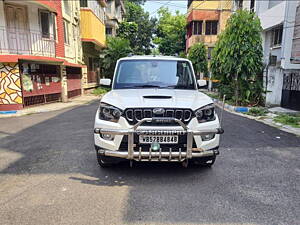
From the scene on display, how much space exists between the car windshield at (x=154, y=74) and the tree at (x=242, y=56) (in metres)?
7.35

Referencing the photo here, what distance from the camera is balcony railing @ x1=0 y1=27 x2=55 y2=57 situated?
37.3 feet

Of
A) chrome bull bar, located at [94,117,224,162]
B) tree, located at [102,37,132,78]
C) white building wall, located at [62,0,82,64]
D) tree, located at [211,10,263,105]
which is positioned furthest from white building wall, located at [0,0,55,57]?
chrome bull bar, located at [94,117,224,162]

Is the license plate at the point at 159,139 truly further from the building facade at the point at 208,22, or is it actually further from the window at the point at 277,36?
the building facade at the point at 208,22

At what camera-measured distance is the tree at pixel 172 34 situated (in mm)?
39312

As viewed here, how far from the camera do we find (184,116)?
3480mm

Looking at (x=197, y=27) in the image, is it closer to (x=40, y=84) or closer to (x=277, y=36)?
(x=277, y=36)

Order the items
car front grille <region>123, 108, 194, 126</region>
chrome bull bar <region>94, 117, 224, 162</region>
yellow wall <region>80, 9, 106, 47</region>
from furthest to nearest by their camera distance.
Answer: yellow wall <region>80, 9, 106, 47</region> → car front grille <region>123, 108, 194, 126</region> → chrome bull bar <region>94, 117, 224, 162</region>

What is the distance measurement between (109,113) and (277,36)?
45.6ft

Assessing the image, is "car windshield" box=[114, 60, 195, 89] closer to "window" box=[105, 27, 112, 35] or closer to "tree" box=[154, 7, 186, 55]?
"window" box=[105, 27, 112, 35]

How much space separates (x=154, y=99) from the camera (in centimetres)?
363

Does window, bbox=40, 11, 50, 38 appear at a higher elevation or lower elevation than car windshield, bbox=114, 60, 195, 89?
higher

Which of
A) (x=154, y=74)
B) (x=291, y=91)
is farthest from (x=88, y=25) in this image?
(x=154, y=74)

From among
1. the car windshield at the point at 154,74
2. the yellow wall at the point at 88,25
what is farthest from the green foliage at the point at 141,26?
the car windshield at the point at 154,74

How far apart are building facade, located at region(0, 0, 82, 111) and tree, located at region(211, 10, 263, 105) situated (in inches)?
365
